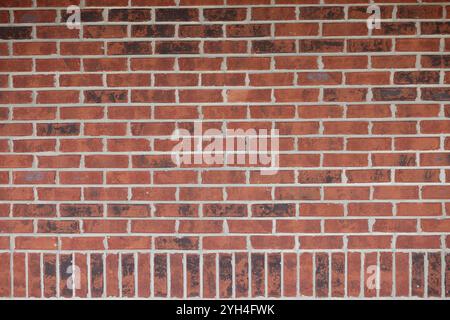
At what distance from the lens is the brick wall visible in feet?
8.34

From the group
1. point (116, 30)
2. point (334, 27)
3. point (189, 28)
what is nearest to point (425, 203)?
point (334, 27)

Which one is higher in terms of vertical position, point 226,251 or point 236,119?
point 236,119

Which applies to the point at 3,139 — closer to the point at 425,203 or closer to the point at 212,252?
the point at 212,252

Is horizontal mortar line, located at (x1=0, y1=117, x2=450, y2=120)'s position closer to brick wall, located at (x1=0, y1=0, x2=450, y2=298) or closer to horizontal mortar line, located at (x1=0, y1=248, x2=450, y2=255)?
brick wall, located at (x1=0, y1=0, x2=450, y2=298)

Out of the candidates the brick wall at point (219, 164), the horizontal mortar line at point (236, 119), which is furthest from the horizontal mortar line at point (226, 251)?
the horizontal mortar line at point (236, 119)

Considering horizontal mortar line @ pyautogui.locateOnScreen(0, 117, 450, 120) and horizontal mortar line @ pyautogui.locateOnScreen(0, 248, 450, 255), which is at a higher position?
horizontal mortar line @ pyautogui.locateOnScreen(0, 117, 450, 120)

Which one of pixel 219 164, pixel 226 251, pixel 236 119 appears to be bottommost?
pixel 226 251

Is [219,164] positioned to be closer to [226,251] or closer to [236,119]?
[236,119]

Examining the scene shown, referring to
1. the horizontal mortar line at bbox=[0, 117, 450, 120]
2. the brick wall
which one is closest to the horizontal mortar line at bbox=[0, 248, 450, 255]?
the brick wall

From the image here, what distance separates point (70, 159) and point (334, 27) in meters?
1.41

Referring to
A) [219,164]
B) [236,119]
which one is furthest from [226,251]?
[236,119]

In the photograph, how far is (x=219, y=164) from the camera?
2.56m

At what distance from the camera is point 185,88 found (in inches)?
101

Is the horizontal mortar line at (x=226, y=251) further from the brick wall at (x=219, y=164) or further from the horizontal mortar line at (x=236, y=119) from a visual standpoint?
the horizontal mortar line at (x=236, y=119)
